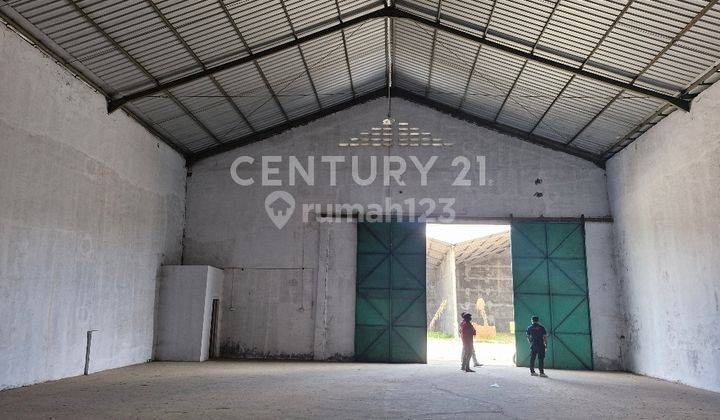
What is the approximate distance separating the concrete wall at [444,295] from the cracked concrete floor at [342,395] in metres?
19.3

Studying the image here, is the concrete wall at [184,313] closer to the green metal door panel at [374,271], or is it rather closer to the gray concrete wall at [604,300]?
the green metal door panel at [374,271]

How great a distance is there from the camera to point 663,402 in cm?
1012

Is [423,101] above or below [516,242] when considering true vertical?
above

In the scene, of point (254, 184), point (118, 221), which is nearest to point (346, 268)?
point (254, 184)

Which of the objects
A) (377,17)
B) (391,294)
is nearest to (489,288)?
(391,294)

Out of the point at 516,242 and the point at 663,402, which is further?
the point at 516,242

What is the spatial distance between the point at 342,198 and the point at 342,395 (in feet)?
31.6

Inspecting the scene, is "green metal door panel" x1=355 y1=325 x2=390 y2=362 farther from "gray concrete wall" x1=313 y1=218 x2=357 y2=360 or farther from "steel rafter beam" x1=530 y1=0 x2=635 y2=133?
"steel rafter beam" x1=530 y1=0 x2=635 y2=133

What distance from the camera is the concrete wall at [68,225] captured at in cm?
1033

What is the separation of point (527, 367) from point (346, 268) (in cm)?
686

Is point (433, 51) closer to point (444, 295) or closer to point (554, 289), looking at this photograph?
point (554, 289)

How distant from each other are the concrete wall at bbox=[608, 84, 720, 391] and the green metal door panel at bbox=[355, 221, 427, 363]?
21.9 feet

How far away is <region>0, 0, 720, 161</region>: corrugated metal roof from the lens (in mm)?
11109

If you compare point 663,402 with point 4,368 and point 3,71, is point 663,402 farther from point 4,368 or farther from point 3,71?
point 3,71
